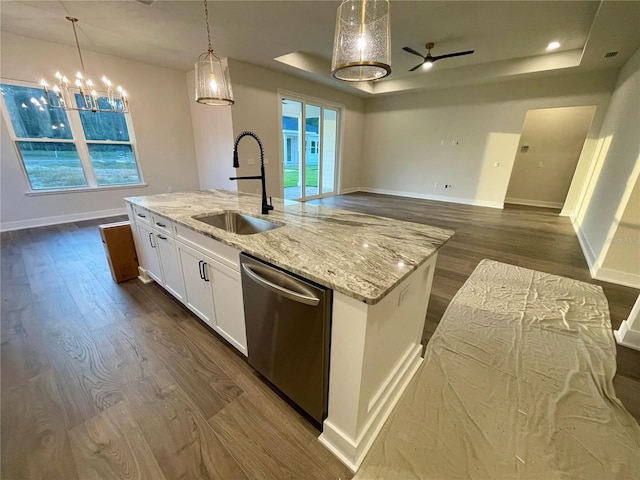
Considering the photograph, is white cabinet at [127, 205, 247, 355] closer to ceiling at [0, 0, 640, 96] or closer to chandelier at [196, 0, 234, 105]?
chandelier at [196, 0, 234, 105]

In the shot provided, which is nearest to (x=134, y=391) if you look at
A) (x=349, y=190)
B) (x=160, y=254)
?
(x=160, y=254)

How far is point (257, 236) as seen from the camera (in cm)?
140

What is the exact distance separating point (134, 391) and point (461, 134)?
25.1ft

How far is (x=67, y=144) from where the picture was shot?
14.0 ft

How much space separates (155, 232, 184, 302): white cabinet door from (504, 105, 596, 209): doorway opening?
8039 millimetres

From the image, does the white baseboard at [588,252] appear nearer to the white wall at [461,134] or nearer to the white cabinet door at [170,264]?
the white wall at [461,134]

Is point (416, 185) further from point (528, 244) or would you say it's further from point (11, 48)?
point (11, 48)

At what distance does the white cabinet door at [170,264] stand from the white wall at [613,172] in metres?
4.26

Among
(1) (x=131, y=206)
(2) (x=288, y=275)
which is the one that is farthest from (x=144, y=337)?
(2) (x=288, y=275)

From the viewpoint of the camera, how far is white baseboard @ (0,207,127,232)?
4012 mm

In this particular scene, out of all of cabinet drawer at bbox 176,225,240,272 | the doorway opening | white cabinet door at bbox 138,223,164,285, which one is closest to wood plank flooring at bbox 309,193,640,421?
the doorway opening

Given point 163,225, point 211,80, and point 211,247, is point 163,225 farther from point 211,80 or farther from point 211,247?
point 211,80

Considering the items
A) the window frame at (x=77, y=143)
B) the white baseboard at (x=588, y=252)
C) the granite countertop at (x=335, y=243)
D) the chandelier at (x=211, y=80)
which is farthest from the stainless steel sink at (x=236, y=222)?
the window frame at (x=77, y=143)

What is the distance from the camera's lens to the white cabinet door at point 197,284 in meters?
1.70
